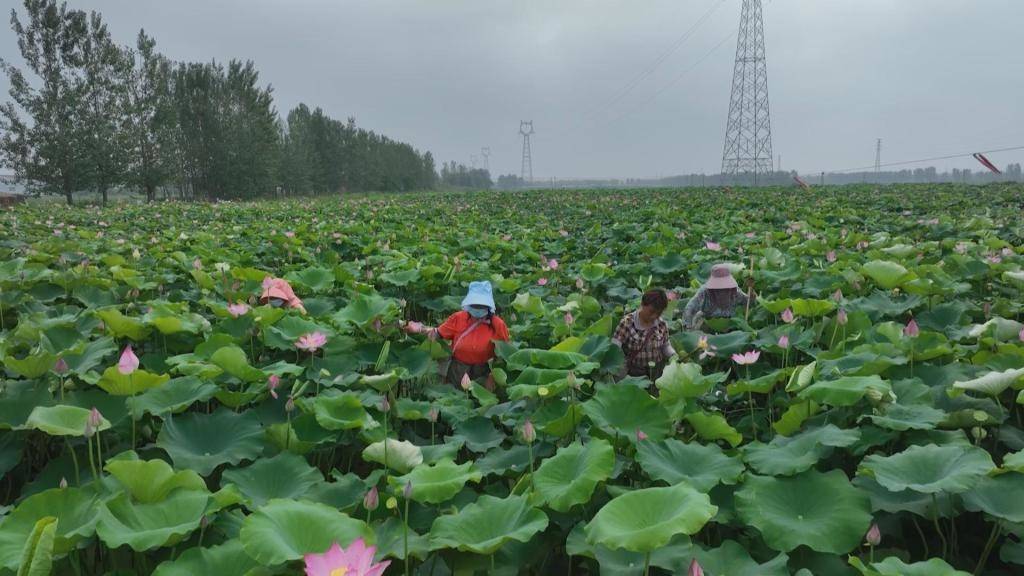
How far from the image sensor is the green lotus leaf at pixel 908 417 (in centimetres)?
177

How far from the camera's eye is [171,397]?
2102mm

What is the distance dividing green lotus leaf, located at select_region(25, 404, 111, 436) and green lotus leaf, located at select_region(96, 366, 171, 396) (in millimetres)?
196

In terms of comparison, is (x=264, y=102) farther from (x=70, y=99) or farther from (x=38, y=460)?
(x=38, y=460)

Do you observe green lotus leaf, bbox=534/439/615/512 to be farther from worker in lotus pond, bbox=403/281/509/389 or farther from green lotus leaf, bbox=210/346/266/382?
worker in lotus pond, bbox=403/281/509/389

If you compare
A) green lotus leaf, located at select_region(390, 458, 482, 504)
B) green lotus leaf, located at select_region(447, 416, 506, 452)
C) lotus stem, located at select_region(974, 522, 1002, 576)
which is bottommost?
lotus stem, located at select_region(974, 522, 1002, 576)

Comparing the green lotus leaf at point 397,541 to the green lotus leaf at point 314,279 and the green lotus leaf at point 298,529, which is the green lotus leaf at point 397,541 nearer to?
the green lotus leaf at point 298,529

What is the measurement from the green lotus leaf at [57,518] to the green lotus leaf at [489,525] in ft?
2.43

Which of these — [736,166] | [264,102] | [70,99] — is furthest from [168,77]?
[736,166]

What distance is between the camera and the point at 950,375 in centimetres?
231

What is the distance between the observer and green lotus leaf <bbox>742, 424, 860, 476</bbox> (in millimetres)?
1691

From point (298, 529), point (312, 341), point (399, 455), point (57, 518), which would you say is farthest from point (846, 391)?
point (57, 518)

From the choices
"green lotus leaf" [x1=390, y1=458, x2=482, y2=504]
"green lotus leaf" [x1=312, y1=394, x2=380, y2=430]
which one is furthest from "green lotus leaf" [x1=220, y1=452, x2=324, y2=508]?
"green lotus leaf" [x1=390, y1=458, x2=482, y2=504]

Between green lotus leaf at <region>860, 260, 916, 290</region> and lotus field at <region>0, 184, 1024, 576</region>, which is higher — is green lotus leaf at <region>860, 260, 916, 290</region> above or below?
above

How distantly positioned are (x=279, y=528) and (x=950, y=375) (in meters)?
2.24
